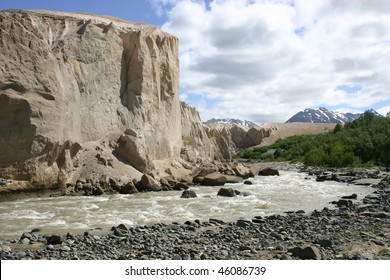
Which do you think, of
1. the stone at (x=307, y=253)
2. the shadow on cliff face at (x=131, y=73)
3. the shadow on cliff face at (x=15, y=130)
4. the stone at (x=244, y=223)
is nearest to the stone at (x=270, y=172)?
the shadow on cliff face at (x=131, y=73)

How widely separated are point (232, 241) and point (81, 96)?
51.4 feet

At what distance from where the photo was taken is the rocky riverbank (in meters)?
7.67

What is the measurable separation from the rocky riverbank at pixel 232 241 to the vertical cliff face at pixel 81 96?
8739mm

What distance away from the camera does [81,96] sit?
22.5 metres

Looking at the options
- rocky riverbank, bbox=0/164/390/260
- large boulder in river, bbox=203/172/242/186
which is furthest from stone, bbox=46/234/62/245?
large boulder in river, bbox=203/172/242/186

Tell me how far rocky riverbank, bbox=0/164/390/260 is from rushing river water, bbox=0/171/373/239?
1253 mm

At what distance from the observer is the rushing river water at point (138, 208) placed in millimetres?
11812

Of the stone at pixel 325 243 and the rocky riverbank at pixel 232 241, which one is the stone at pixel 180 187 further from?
the stone at pixel 325 243

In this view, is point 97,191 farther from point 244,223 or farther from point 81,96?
point 244,223

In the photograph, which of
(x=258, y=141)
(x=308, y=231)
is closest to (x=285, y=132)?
(x=258, y=141)

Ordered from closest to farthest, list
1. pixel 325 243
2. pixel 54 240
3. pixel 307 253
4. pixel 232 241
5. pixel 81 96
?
pixel 307 253 < pixel 325 243 < pixel 232 241 < pixel 54 240 < pixel 81 96

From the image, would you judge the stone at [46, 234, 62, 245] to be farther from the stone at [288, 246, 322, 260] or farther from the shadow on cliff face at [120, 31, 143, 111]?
the shadow on cliff face at [120, 31, 143, 111]

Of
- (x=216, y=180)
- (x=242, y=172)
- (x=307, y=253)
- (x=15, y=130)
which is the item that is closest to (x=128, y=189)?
(x=15, y=130)

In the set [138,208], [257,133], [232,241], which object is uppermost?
[257,133]
